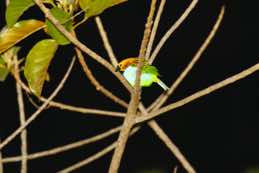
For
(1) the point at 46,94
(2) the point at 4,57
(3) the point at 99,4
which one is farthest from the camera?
(1) the point at 46,94

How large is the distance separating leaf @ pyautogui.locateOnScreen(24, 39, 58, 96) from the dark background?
125 cm

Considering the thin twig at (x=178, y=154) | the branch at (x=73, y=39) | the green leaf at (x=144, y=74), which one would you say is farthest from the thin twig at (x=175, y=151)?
the green leaf at (x=144, y=74)

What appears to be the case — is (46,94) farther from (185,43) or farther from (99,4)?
(99,4)

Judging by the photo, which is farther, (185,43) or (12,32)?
(185,43)

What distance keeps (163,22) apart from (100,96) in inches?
23.5

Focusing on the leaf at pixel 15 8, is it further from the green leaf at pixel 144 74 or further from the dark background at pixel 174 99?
the dark background at pixel 174 99

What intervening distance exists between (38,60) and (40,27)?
105 mm

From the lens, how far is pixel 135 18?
2.93 meters

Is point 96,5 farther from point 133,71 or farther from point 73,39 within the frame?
point 133,71

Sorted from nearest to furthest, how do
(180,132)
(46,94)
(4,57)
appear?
(4,57), (46,94), (180,132)

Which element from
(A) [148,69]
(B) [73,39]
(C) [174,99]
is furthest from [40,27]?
(C) [174,99]

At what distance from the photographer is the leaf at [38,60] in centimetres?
144

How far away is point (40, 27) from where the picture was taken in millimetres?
1407

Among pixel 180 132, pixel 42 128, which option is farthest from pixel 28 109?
pixel 180 132
